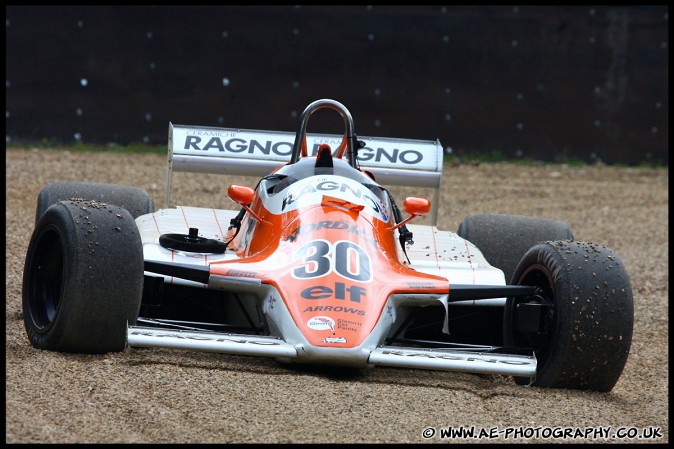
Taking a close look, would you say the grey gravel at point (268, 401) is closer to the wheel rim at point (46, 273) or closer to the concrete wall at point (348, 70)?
the wheel rim at point (46, 273)

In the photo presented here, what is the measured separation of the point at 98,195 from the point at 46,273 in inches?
81.6

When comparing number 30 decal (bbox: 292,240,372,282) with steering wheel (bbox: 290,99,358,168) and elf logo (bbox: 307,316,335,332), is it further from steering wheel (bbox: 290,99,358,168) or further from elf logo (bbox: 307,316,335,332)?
steering wheel (bbox: 290,99,358,168)

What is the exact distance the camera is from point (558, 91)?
1395 cm

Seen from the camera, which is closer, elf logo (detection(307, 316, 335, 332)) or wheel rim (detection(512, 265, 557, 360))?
elf logo (detection(307, 316, 335, 332))

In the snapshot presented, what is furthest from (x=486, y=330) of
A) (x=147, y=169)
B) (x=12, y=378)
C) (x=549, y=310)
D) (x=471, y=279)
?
(x=147, y=169)

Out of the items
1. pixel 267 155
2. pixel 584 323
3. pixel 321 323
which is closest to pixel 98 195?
pixel 267 155

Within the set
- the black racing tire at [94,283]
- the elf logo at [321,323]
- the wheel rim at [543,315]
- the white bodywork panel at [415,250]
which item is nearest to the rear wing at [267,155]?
the white bodywork panel at [415,250]

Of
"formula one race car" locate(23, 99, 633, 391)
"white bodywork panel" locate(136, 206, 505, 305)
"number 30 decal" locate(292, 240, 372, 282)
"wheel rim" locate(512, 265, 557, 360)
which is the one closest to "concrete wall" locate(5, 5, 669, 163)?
"white bodywork panel" locate(136, 206, 505, 305)

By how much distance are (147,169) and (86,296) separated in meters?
8.01

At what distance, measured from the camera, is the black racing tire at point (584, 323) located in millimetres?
5266

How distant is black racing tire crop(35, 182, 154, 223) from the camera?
7.47 metres

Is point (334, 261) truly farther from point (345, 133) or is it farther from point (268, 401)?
point (345, 133)

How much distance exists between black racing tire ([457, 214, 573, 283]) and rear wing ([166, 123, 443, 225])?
364 millimetres

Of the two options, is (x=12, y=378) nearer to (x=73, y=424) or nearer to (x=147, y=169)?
(x=73, y=424)
